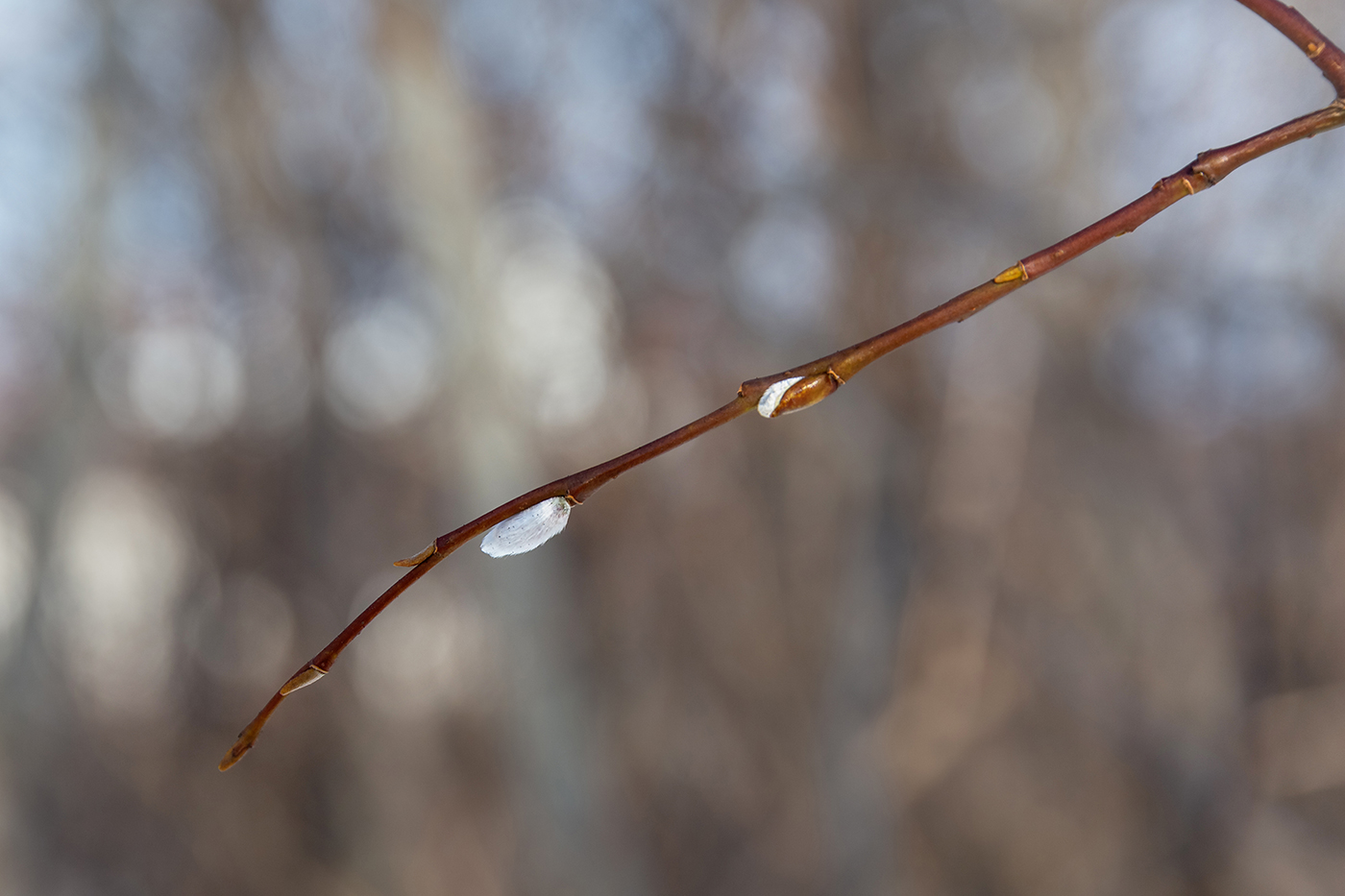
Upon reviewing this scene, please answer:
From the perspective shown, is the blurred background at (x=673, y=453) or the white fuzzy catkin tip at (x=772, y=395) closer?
the white fuzzy catkin tip at (x=772, y=395)

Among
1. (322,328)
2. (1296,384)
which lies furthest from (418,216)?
(1296,384)

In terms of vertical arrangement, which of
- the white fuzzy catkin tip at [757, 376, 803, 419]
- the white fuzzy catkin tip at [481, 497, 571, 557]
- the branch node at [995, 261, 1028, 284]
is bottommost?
the branch node at [995, 261, 1028, 284]

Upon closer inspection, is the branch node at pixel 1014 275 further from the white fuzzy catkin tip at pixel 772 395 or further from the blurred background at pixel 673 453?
the blurred background at pixel 673 453

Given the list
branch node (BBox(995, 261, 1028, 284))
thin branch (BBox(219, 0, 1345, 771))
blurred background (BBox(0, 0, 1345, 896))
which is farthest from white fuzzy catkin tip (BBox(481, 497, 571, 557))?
blurred background (BBox(0, 0, 1345, 896))

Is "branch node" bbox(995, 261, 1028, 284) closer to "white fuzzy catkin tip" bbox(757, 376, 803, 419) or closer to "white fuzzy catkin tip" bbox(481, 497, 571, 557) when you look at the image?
"white fuzzy catkin tip" bbox(757, 376, 803, 419)

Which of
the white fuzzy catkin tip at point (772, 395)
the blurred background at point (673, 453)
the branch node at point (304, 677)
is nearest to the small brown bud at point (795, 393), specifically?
the white fuzzy catkin tip at point (772, 395)

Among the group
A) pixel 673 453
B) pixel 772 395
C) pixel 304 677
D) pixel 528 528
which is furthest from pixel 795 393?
pixel 673 453

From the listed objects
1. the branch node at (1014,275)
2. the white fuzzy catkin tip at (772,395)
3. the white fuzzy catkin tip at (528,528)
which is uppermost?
the white fuzzy catkin tip at (528,528)

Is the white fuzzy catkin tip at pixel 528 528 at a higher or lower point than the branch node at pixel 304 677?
higher
